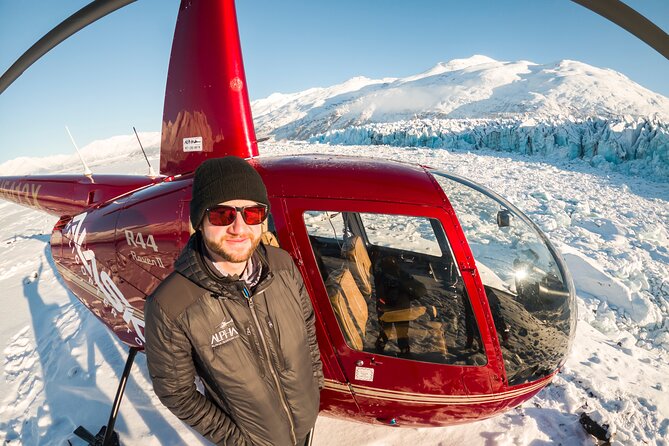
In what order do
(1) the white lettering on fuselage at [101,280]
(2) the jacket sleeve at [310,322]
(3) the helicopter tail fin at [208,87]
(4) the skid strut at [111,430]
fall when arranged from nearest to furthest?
(2) the jacket sleeve at [310,322] < (4) the skid strut at [111,430] < (1) the white lettering on fuselage at [101,280] < (3) the helicopter tail fin at [208,87]

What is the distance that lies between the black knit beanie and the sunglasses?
33 mm

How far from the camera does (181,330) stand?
1174 mm

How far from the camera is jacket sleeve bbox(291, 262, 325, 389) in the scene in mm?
1484

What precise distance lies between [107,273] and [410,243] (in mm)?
2521

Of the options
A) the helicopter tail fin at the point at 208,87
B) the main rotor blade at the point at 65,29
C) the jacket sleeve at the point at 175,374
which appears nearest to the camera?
the jacket sleeve at the point at 175,374

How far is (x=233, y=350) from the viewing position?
1.23 meters

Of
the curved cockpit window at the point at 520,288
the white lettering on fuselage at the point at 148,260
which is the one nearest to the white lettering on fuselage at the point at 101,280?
the white lettering on fuselage at the point at 148,260

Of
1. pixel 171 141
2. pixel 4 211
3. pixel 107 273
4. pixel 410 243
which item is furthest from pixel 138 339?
pixel 4 211

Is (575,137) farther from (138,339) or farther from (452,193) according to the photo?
(138,339)

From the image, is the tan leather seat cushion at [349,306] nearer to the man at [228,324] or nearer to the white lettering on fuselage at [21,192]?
the man at [228,324]

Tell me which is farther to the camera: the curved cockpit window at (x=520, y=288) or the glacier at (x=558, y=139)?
the glacier at (x=558, y=139)

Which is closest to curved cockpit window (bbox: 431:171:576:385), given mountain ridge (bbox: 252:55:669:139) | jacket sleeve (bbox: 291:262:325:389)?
jacket sleeve (bbox: 291:262:325:389)

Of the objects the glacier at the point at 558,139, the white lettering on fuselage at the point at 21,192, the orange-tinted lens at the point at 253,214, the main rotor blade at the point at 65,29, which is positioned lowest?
the glacier at the point at 558,139

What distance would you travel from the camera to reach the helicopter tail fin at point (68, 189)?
340 cm
